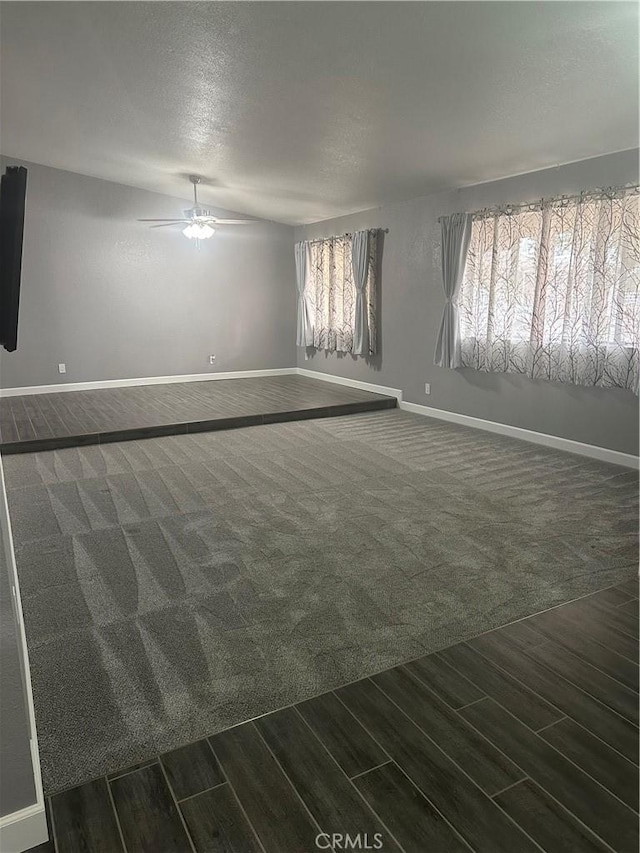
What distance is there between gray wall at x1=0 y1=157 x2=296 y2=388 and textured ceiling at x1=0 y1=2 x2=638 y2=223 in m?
1.39

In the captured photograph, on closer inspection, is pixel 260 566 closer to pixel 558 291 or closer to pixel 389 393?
pixel 558 291

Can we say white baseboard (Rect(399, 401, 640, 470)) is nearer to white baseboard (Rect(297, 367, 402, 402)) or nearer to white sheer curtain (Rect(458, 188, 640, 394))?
white baseboard (Rect(297, 367, 402, 402))

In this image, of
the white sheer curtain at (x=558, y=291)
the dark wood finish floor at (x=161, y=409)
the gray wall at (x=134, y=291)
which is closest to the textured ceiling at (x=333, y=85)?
the white sheer curtain at (x=558, y=291)

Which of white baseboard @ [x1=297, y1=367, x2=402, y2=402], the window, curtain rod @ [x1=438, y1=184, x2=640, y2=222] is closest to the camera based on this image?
curtain rod @ [x1=438, y1=184, x2=640, y2=222]

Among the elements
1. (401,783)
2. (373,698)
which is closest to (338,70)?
(373,698)

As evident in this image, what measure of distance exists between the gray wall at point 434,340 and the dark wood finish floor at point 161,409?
0.53 m

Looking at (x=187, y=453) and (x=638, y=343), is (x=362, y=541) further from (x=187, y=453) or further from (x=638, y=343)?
(x=638, y=343)

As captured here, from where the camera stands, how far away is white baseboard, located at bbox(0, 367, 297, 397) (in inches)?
300

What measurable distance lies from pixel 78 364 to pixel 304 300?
3.35 meters

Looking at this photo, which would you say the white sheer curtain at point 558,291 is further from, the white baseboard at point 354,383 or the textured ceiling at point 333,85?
the white baseboard at point 354,383

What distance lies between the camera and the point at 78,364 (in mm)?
7891

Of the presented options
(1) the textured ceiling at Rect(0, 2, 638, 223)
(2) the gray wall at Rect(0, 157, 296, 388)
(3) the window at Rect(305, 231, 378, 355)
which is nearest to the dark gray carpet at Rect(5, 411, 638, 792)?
(1) the textured ceiling at Rect(0, 2, 638, 223)

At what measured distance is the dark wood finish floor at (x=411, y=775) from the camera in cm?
156

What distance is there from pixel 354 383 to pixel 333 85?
4580 mm
